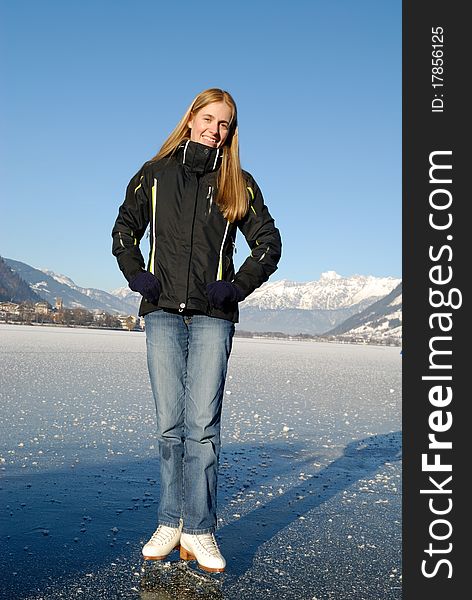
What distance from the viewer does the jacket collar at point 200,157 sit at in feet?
12.1

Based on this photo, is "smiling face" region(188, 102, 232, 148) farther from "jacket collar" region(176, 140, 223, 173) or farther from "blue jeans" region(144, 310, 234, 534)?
"blue jeans" region(144, 310, 234, 534)

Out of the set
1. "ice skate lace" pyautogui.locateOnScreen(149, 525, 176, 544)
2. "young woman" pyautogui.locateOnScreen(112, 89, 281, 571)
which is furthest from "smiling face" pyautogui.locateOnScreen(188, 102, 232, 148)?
"ice skate lace" pyautogui.locateOnScreen(149, 525, 176, 544)

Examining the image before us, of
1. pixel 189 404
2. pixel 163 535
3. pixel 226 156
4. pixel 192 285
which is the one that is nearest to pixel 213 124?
pixel 226 156

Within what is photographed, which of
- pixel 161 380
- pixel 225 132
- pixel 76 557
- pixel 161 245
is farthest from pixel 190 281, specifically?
pixel 76 557

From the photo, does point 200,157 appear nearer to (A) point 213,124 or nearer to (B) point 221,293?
(A) point 213,124

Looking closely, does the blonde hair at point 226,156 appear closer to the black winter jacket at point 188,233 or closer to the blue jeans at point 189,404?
the black winter jacket at point 188,233

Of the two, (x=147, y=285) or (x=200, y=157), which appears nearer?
(x=147, y=285)

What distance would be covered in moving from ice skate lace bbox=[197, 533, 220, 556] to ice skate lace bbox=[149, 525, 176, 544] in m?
0.18

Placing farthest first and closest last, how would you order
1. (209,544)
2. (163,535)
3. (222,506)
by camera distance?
1. (222,506)
2. (163,535)
3. (209,544)

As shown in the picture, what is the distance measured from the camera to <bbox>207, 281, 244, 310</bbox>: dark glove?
3528 millimetres

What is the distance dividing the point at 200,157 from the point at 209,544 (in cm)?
215

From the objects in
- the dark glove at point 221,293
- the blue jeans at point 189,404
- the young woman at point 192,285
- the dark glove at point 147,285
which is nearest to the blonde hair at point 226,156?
the young woman at point 192,285

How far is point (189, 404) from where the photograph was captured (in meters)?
3.68

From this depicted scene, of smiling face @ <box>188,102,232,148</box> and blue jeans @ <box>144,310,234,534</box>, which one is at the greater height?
smiling face @ <box>188,102,232,148</box>
